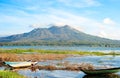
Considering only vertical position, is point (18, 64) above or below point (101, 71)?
above

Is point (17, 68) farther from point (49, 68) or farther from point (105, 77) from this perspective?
point (105, 77)

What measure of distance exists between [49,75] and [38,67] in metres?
7.56

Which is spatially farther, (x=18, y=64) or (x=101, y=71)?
(x=18, y=64)

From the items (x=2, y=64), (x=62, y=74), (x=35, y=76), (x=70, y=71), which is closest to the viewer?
(x=35, y=76)

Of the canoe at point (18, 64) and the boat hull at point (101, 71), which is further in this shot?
the canoe at point (18, 64)

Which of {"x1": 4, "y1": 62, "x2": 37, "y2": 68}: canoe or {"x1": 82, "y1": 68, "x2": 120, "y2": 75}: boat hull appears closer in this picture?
{"x1": 82, "y1": 68, "x2": 120, "y2": 75}: boat hull

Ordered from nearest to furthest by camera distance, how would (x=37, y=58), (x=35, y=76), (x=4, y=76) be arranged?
(x=4, y=76) < (x=35, y=76) < (x=37, y=58)

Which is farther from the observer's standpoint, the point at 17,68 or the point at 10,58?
the point at 10,58

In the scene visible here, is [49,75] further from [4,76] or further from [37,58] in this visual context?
[37,58]

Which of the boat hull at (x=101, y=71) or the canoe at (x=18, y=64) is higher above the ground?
the canoe at (x=18, y=64)

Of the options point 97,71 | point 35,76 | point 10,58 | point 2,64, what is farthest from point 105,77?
point 10,58

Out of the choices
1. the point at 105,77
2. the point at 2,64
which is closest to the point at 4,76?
the point at 105,77

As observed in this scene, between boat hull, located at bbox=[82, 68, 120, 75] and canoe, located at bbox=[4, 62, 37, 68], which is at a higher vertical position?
canoe, located at bbox=[4, 62, 37, 68]

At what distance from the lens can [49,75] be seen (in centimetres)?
3841
